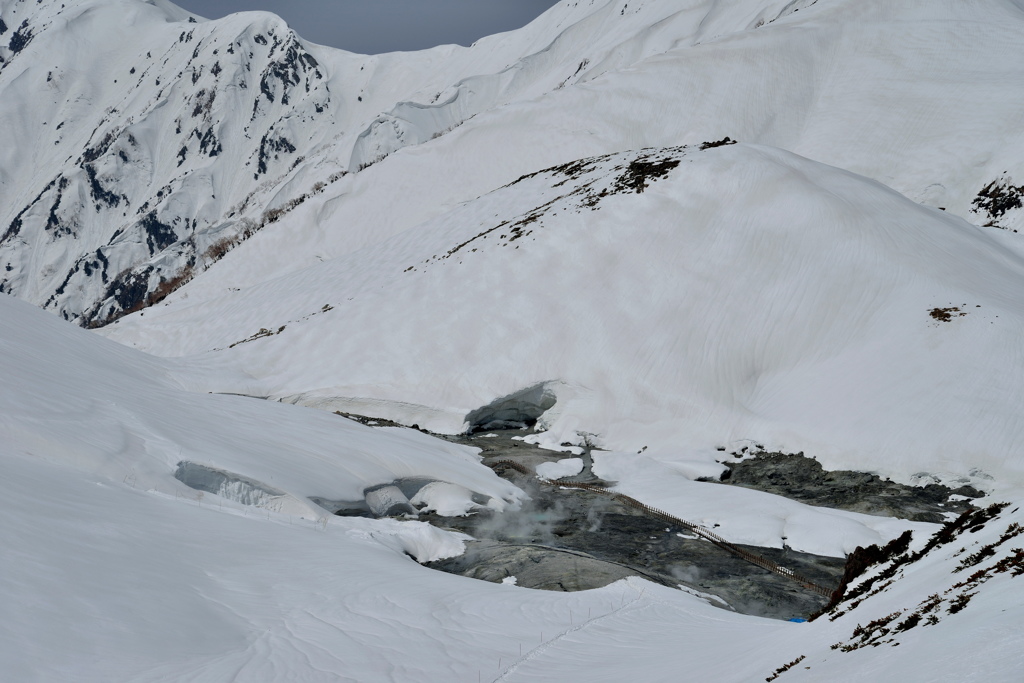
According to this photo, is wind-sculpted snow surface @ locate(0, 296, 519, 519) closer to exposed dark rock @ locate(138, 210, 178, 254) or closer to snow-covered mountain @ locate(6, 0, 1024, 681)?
snow-covered mountain @ locate(6, 0, 1024, 681)

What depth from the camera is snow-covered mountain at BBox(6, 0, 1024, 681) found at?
9.88 m

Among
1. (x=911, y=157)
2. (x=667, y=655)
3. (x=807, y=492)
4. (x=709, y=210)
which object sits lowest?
(x=667, y=655)

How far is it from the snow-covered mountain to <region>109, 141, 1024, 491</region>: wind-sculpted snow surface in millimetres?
146

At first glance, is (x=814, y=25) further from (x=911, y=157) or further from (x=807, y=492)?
(x=807, y=492)

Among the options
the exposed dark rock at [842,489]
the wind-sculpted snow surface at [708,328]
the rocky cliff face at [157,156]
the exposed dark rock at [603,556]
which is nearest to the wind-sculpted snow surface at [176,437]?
the exposed dark rock at [603,556]

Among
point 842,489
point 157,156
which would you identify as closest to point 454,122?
point 157,156

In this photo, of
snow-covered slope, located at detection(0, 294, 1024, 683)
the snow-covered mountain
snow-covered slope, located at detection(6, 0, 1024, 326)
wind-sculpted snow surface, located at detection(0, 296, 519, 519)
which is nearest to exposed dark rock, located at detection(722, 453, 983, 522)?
the snow-covered mountain

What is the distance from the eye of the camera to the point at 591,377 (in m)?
31.8

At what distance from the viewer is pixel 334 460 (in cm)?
2105

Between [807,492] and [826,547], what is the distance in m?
4.73

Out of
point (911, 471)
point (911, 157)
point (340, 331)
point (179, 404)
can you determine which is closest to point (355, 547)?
point (179, 404)

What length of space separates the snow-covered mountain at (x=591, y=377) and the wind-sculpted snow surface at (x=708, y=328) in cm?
15

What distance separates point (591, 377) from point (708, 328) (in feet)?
18.6

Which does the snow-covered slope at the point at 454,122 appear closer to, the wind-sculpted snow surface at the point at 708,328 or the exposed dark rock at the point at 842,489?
the wind-sculpted snow surface at the point at 708,328
